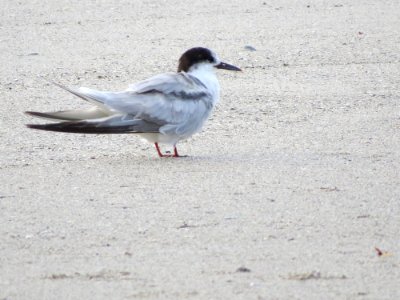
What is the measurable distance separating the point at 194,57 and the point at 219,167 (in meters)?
1.15

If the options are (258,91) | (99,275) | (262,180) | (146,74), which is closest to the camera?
(99,275)

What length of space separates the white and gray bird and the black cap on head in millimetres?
166

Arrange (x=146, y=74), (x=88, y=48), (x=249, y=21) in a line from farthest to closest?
(x=249, y=21), (x=88, y=48), (x=146, y=74)

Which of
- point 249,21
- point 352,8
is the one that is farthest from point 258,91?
point 352,8

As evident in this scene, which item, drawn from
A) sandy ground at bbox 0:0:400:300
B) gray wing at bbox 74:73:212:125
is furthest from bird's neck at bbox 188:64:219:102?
sandy ground at bbox 0:0:400:300

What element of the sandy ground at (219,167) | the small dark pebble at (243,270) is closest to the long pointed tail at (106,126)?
the sandy ground at (219,167)

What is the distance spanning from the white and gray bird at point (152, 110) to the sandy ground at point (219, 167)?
0.20 meters

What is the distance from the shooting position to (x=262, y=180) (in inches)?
242

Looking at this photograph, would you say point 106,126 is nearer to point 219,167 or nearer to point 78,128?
point 78,128

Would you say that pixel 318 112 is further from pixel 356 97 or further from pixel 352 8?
pixel 352 8

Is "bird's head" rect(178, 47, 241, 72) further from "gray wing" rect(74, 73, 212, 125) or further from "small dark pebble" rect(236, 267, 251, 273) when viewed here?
"small dark pebble" rect(236, 267, 251, 273)

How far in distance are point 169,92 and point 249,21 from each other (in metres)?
3.87

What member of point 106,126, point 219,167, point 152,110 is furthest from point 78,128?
point 219,167

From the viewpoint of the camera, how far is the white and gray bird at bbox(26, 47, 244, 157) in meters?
6.75
